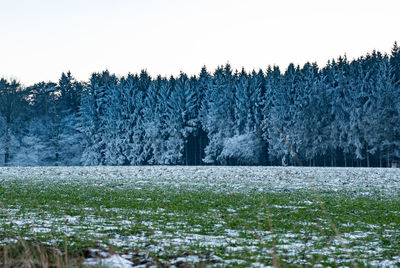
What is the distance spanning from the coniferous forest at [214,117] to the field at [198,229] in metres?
41.9

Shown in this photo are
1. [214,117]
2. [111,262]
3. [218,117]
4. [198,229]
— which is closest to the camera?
[111,262]

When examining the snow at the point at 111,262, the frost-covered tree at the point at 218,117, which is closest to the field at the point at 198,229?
the snow at the point at 111,262

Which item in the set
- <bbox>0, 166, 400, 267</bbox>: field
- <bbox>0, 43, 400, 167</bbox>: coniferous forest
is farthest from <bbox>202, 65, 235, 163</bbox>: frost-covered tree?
<bbox>0, 166, 400, 267</bbox>: field

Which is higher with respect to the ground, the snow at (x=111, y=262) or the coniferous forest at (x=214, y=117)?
the coniferous forest at (x=214, y=117)

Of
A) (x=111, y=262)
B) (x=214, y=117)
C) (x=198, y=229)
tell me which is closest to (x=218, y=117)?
(x=214, y=117)

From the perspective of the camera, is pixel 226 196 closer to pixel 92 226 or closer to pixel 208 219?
pixel 208 219

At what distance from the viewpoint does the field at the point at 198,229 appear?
7109 mm

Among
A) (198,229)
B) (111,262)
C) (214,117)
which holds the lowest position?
(198,229)

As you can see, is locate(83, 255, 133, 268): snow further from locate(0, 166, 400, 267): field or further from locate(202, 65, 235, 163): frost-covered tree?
locate(202, 65, 235, 163): frost-covered tree

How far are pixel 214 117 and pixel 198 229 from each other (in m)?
61.6

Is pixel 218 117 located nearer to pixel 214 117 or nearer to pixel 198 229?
pixel 214 117

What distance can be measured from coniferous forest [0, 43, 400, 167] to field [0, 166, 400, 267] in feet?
137

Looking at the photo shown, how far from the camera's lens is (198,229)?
10938mm

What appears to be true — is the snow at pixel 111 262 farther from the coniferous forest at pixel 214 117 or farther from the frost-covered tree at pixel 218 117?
the frost-covered tree at pixel 218 117
